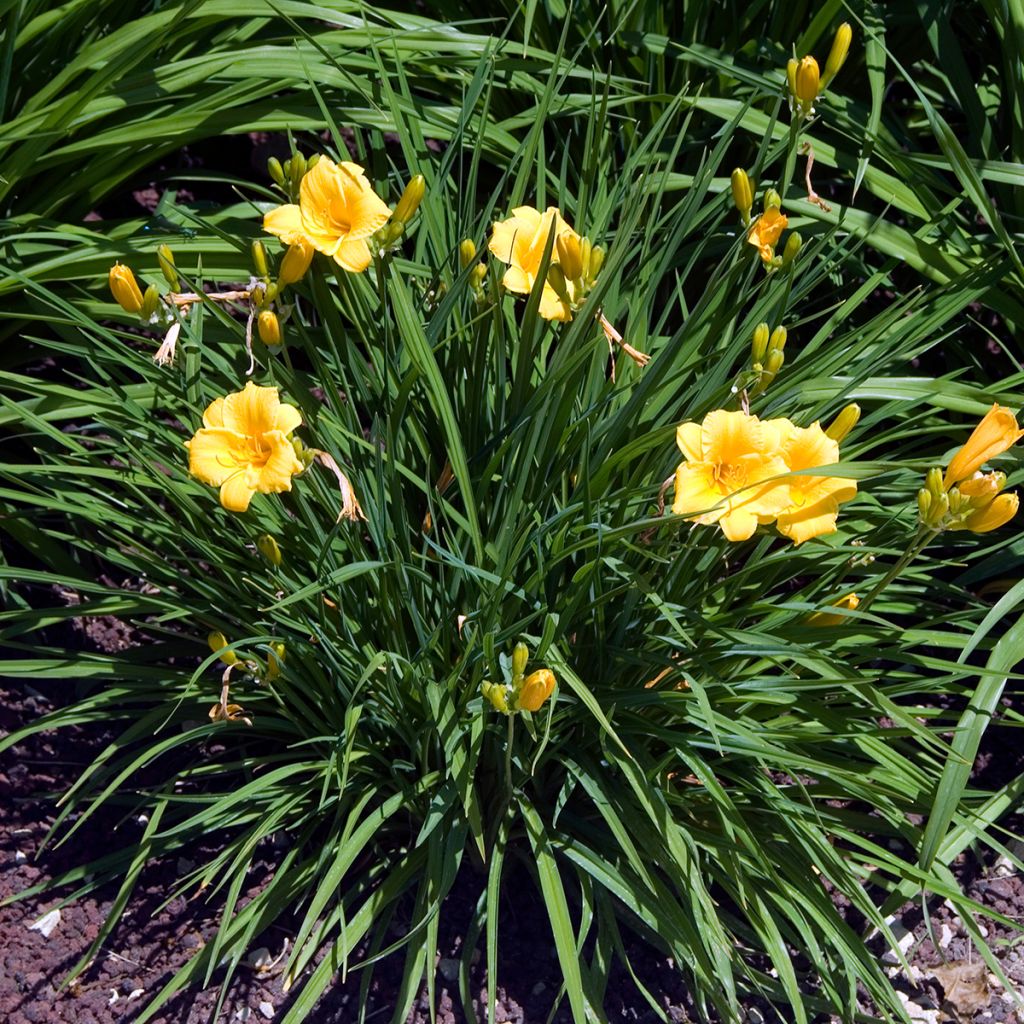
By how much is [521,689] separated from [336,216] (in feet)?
2.12

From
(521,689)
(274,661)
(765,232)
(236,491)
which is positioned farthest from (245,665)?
(765,232)

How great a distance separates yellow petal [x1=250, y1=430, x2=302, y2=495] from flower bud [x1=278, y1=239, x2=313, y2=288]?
0.22 meters

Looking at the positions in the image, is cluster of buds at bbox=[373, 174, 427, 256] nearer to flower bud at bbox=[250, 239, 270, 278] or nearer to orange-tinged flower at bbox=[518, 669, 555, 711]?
flower bud at bbox=[250, 239, 270, 278]

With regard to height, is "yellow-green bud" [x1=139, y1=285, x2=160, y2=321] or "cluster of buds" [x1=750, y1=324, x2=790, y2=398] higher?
"yellow-green bud" [x1=139, y1=285, x2=160, y2=321]

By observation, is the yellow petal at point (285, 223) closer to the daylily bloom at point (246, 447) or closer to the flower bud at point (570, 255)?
the daylily bloom at point (246, 447)

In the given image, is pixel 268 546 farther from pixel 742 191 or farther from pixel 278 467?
pixel 742 191

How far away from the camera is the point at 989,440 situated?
1.25m

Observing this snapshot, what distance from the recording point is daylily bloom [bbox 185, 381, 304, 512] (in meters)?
1.37

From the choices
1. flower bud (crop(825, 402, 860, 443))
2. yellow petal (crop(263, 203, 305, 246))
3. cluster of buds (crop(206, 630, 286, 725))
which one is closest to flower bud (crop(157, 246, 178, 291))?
yellow petal (crop(263, 203, 305, 246))

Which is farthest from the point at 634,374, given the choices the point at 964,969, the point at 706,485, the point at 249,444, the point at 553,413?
the point at 964,969

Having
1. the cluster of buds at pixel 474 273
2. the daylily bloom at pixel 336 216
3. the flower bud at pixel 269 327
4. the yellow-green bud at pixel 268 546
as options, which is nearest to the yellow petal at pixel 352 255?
the daylily bloom at pixel 336 216

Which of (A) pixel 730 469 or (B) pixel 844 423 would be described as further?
(B) pixel 844 423

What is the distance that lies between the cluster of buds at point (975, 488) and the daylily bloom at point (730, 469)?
0.54 feet

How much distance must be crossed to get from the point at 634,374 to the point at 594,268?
0.41 m
